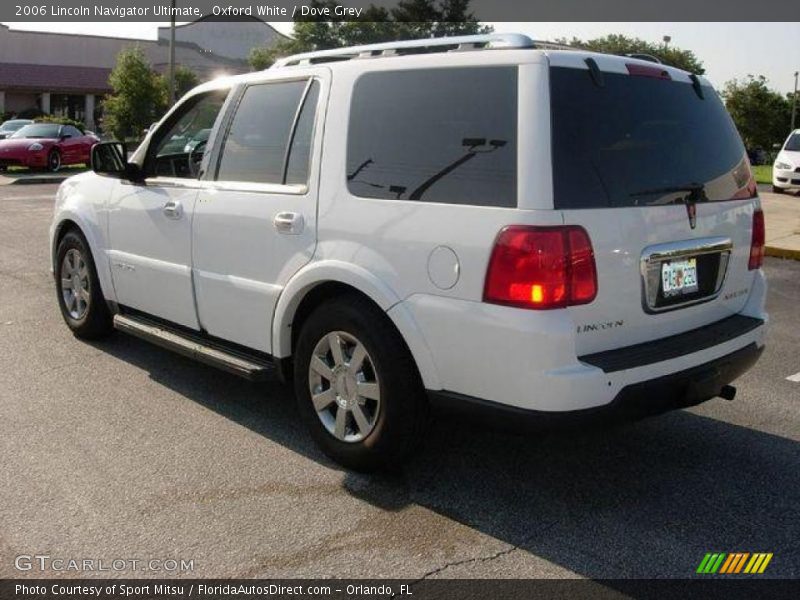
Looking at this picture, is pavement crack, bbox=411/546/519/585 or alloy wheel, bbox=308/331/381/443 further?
alloy wheel, bbox=308/331/381/443

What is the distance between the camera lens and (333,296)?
12.7 ft

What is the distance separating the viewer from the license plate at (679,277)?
3.48 metres

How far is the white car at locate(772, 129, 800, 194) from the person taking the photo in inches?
806

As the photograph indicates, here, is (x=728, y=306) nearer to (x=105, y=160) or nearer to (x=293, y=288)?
(x=293, y=288)

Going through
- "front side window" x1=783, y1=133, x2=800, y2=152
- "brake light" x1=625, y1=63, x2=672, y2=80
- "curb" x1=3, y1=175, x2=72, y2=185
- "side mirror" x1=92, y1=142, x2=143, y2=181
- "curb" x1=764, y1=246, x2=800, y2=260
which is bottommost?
"curb" x1=3, y1=175, x2=72, y2=185

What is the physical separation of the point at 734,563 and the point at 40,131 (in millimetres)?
25078

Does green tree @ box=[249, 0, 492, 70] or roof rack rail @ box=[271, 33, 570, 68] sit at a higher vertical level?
green tree @ box=[249, 0, 492, 70]

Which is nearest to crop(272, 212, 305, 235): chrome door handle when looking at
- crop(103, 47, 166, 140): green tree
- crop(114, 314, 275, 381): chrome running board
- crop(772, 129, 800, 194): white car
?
crop(114, 314, 275, 381): chrome running board

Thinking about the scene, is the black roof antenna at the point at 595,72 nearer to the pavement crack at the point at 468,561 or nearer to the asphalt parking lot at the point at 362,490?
the asphalt parking lot at the point at 362,490

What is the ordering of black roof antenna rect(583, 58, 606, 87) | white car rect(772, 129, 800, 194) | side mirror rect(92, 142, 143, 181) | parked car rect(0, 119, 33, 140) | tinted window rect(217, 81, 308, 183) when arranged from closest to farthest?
black roof antenna rect(583, 58, 606, 87)
tinted window rect(217, 81, 308, 183)
side mirror rect(92, 142, 143, 181)
white car rect(772, 129, 800, 194)
parked car rect(0, 119, 33, 140)

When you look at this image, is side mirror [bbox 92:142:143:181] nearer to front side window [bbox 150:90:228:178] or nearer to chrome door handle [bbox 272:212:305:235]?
front side window [bbox 150:90:228:178]

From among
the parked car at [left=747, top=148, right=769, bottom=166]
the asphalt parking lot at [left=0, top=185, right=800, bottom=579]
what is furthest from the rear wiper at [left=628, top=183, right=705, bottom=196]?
the parked car at [left=747, top=148, right=769, bottom=166]

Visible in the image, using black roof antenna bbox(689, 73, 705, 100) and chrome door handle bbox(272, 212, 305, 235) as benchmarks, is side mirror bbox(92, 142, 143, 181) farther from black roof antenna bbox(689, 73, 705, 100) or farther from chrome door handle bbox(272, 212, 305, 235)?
black roof antenna bbox(689, 73, 705, 100)

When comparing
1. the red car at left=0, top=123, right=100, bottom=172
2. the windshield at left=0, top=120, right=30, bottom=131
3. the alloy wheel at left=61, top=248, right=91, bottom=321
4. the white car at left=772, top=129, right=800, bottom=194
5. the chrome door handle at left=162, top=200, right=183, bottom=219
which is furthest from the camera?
the windshield at left=0, top=120, right=30, bottom=131
